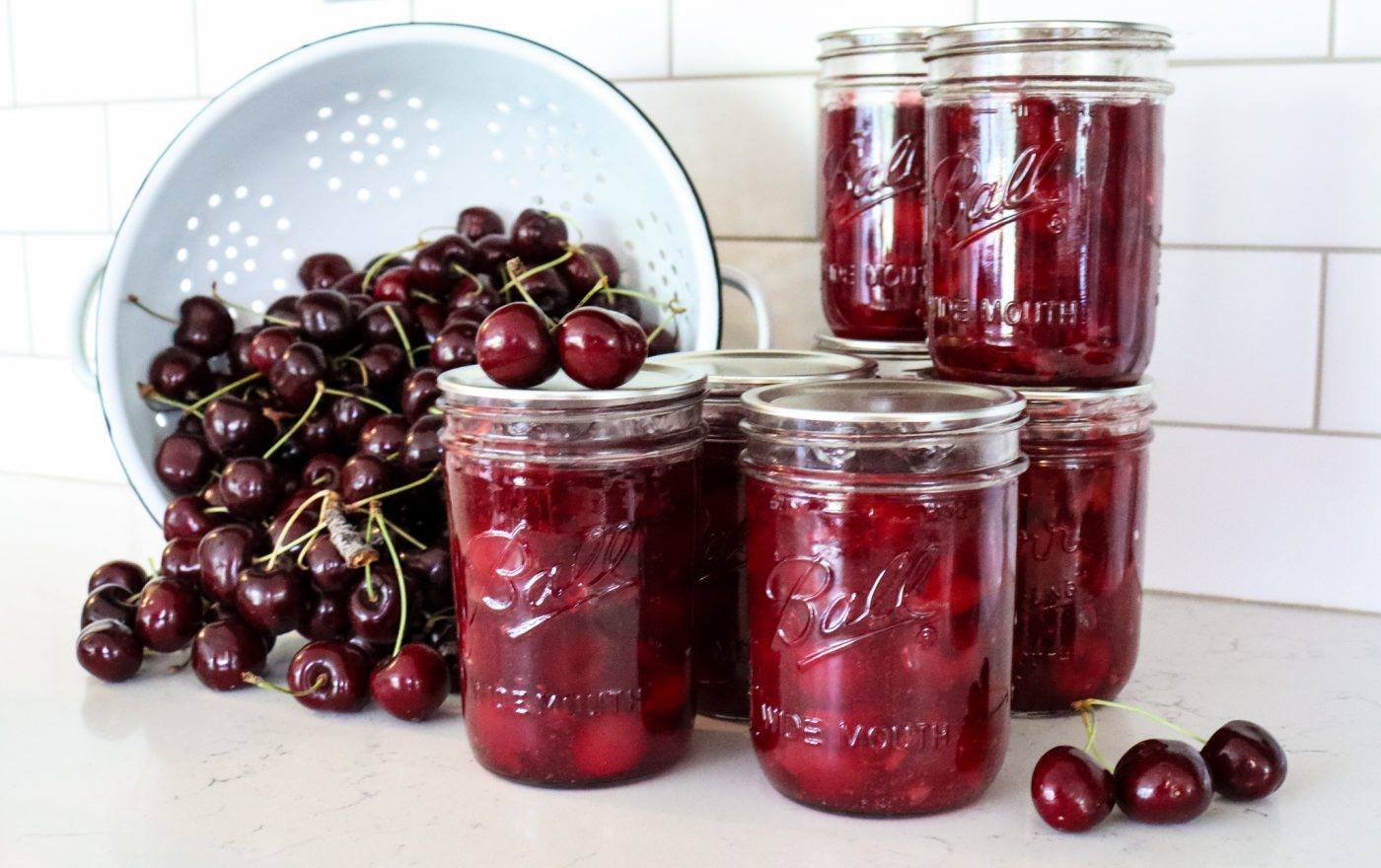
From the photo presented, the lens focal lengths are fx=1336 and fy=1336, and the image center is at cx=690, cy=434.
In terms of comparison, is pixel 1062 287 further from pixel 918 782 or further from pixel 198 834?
pixel 198 834

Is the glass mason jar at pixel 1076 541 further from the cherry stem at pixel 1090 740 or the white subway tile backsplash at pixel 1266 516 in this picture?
the white subway tile backsplash at pixel 1266 516

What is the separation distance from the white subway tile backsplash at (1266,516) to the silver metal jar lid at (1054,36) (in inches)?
16.9

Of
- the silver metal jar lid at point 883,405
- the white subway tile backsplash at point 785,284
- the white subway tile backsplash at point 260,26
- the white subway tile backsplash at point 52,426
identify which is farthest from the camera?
the white subway tile backsplash at point 52,426

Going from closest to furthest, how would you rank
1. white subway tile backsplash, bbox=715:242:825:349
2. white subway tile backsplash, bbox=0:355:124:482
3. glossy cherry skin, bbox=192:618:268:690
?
glossy cherry skin, bbox=192:618:268:690 < white subway tile backsplash, bbox=715:242:825:349 < white subway tile backsplash, bbox=0:355:124:482

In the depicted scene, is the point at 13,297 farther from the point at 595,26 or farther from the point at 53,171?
the point at 595,26

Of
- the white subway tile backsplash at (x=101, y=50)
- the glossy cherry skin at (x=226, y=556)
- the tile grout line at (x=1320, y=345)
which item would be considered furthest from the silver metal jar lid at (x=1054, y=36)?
the white subway tile backsplash at (x=101, y=50)

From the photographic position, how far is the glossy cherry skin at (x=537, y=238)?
1078mm

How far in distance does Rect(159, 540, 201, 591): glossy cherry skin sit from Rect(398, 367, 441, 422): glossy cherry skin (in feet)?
0.63

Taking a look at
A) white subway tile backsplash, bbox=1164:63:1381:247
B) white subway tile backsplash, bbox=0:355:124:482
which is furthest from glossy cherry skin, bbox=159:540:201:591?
white subway tile backsplash, bbox=1164:63:1381:247

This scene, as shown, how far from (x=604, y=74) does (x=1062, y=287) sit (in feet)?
2.13

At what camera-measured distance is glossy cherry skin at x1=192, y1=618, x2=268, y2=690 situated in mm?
895

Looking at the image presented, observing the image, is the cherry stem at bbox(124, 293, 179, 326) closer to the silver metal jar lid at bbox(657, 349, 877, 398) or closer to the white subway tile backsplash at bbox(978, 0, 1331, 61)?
the silver metal jar lid at bbox(657, 349, 877, 398)

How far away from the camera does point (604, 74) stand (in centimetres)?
129

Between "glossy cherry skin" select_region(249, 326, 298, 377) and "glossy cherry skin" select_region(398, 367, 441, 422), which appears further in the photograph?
"glossy cherry skin" select_region(249, 326, 298, 377)
